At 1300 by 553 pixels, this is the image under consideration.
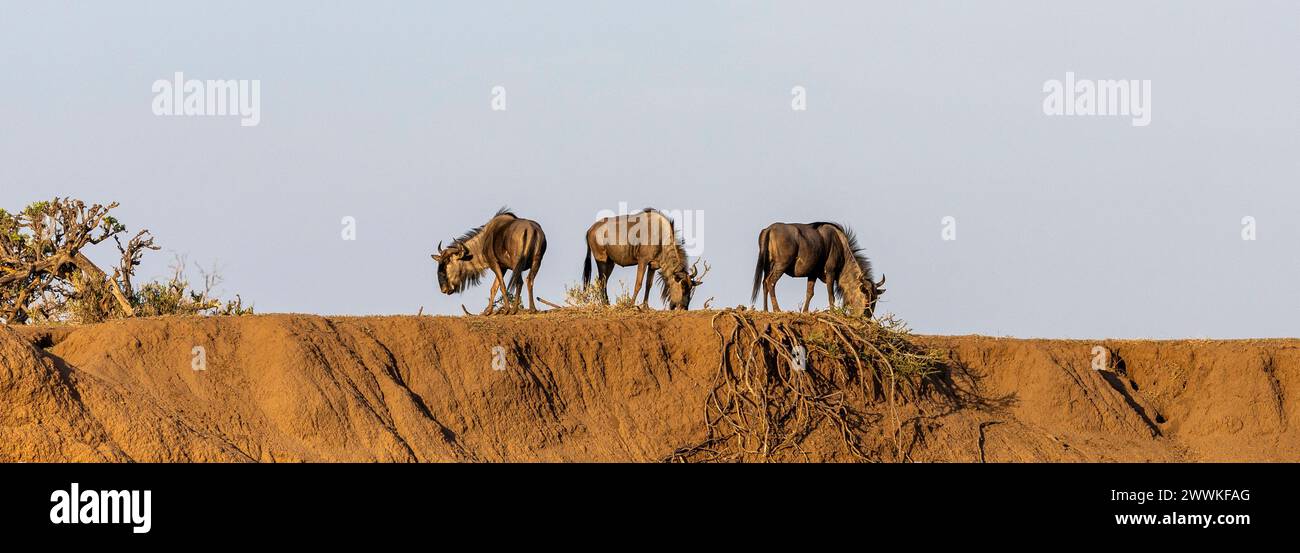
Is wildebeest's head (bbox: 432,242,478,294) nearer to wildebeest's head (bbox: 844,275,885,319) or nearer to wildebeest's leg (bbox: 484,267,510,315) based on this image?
wildebeest's leg (bbox: 484,267,510,315)

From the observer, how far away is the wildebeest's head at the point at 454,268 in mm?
24969

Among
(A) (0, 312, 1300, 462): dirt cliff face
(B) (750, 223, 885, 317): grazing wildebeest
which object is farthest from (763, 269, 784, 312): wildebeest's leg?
(A) (0, 312, 1300, 462): dirt cliff face

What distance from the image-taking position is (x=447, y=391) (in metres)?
20.1

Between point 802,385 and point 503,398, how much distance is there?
3790 mm

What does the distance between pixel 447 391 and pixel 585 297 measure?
4.02 metres

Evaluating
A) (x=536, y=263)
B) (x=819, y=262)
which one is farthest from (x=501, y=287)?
(x=819, y=262)

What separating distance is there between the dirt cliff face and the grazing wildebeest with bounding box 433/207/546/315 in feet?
7.40

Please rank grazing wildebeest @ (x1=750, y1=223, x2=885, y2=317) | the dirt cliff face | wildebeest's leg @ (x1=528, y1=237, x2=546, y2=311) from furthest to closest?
grazing wildebeest @ (x1=750, y1=223, x2=885, y2=317)
wildebeest's leg @ (x1=528, y1=237, x2=546, y2=311)
the dirt cliff face

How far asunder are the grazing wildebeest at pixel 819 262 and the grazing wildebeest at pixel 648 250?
1.09 metres

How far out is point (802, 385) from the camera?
849 inches

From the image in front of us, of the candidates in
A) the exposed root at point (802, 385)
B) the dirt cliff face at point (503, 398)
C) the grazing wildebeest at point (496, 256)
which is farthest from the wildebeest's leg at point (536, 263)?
the exposed root at point (802, 385)

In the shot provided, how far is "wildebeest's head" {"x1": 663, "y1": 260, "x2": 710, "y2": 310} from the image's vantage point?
24531mm

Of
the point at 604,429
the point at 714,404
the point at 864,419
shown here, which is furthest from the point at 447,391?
the point at 864,419
